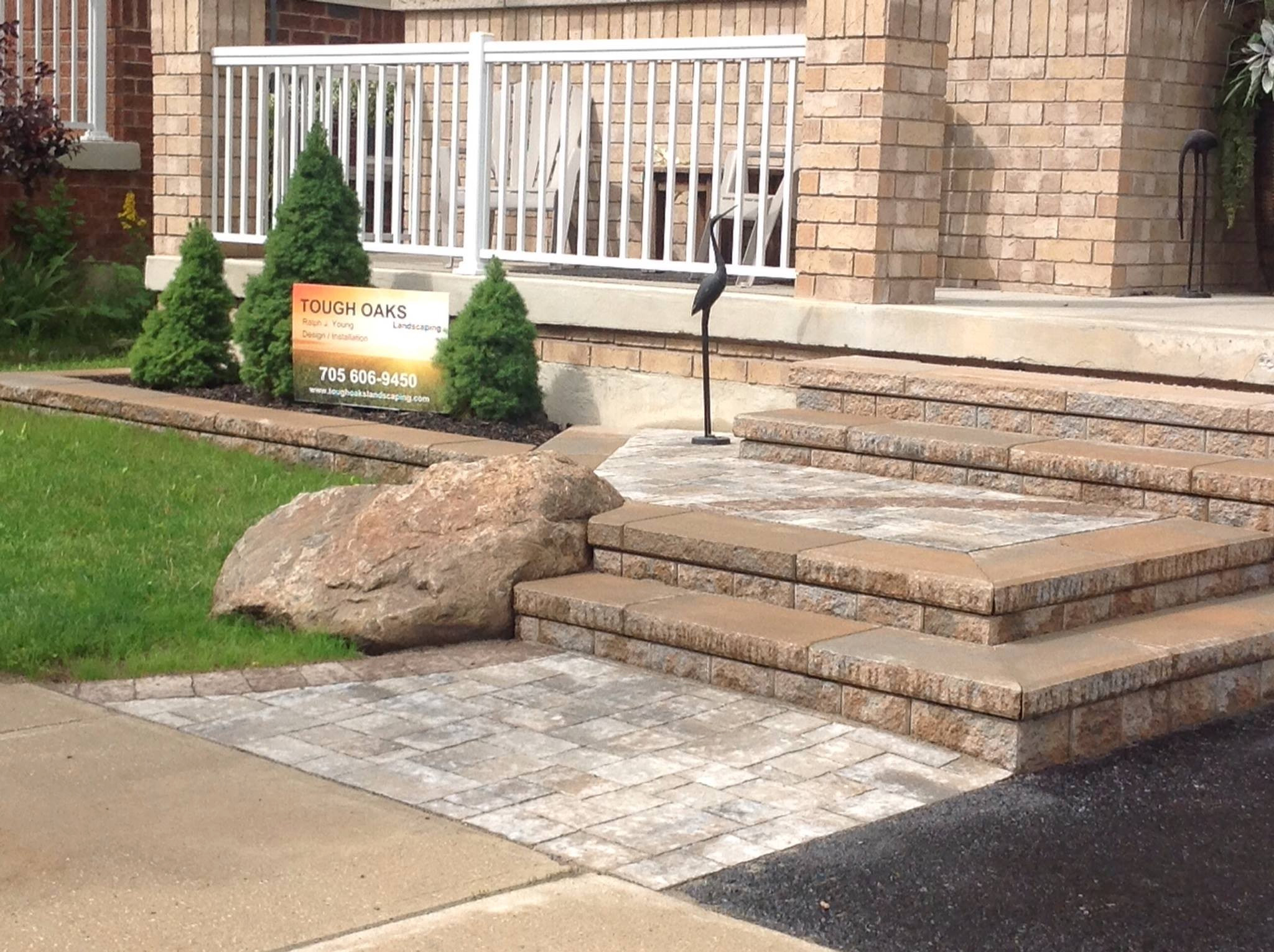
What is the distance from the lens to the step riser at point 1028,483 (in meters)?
6.54

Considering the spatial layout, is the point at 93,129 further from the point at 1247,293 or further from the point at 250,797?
the point at 250,797

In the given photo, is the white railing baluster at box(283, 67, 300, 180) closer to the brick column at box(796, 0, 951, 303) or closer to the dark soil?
the dark soil

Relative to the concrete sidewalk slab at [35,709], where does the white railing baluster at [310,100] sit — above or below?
above

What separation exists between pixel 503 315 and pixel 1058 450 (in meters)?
3.14

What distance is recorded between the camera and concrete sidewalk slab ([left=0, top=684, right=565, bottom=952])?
3746mm

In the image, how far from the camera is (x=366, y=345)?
9750 mm

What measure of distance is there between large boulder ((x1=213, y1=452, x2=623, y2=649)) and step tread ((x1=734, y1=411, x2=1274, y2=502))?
1.38m

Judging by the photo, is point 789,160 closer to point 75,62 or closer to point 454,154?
point 454,154

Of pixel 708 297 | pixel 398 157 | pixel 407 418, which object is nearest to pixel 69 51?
pixel 398 157

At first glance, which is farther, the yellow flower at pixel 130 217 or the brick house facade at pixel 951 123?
the yellow flower at pixel 130 217

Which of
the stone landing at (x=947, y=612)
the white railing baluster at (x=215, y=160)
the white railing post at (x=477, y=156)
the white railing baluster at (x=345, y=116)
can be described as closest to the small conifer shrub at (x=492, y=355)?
the white railing post at (x=477, y=156)

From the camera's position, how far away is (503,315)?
359 inches

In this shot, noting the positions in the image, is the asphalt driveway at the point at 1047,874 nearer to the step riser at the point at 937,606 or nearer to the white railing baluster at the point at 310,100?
the step riser at the point at 937,606

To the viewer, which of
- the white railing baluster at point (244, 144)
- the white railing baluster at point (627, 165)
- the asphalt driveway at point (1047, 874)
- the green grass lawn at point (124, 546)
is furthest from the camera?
Result: the white railing baluster at point (244, 144)
